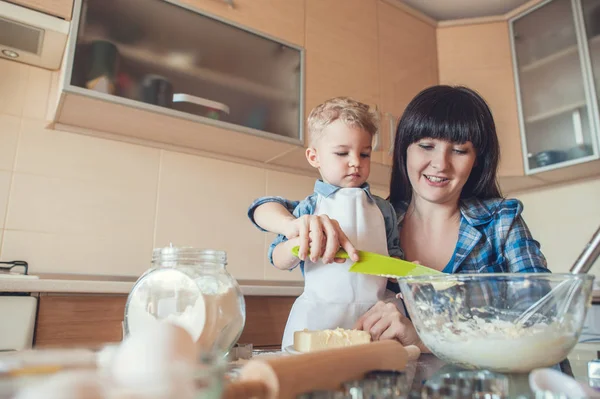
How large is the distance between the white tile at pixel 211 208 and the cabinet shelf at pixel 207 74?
344 mm

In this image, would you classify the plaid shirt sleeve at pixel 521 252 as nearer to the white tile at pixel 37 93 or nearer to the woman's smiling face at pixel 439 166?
the woman's smiling face at pixel 439 166

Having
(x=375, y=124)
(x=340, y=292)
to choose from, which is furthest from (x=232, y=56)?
(x=340, y=292)

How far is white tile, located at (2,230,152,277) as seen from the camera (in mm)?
1380

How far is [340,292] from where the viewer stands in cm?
78

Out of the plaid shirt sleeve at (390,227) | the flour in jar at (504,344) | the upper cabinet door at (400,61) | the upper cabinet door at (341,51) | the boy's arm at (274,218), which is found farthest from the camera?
the upper cabinet door at (400,61)

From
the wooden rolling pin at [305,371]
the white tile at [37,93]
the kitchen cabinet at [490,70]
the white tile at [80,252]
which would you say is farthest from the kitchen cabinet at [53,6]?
the kitchen cabinet at [490,70]

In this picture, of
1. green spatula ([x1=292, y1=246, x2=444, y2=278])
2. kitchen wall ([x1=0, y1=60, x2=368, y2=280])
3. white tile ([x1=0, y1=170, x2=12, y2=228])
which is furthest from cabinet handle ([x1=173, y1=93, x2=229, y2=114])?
green spatula ([x1=292, y1=246, x2=444, y2=278])

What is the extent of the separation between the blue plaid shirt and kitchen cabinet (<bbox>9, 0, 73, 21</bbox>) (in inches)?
36.8

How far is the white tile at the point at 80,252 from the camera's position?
138cm

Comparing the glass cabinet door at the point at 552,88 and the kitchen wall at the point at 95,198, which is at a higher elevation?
the glass cabinet door at the point at 552,88

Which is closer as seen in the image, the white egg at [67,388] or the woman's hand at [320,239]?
the white egg at [67,388]

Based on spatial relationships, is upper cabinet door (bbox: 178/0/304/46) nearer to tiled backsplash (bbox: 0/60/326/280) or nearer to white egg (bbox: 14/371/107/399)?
tiled backsplash (bbox: 0/60/326/280)

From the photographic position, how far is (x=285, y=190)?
1.95 m

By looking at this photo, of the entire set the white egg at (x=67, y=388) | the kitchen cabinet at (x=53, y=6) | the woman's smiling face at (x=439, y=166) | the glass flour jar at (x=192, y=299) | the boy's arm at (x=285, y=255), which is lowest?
the white egg at (x=67, y=388)
